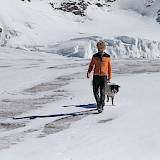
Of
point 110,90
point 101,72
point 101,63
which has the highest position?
point 101,63

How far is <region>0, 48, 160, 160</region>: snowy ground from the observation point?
9.55 m

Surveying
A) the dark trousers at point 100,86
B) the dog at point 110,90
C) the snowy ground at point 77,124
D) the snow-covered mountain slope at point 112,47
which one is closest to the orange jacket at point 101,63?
the dark trousers at point 100,86

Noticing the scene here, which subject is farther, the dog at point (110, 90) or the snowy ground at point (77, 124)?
the dog at point (110, 90)

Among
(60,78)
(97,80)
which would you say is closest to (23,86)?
(60,78)

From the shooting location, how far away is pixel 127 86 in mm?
19922

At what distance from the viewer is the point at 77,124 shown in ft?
40.4

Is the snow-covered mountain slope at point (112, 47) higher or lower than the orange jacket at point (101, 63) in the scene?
lower

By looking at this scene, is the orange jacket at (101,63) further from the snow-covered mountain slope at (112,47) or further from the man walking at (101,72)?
the snow-covered mountain slope at (112,47)

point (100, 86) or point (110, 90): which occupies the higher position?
point (100, 86)

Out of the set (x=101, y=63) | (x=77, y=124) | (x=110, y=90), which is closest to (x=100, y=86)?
(x=101, y=63)

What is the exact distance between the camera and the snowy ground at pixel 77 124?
9555 millimetres

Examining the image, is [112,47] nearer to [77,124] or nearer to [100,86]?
[100,86]

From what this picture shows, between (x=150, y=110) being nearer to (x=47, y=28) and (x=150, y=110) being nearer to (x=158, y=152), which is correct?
(x=158, y=152)

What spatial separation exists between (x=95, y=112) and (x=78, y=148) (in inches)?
165
